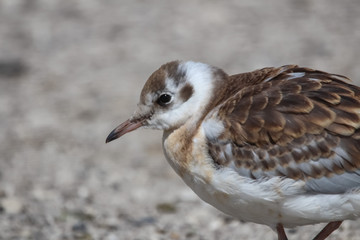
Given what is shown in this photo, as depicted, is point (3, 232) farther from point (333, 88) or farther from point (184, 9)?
point (184, 9)

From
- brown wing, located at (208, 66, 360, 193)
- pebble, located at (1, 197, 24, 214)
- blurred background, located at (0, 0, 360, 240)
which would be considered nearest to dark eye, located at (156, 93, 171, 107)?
brown wing, located at (208, 66, 360, 193)

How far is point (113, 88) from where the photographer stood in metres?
12.6

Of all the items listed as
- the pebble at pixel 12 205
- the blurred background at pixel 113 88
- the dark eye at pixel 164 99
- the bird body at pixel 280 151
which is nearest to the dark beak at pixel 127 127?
the dark eye at pixel 164 99

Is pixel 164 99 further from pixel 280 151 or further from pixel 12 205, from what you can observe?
pixel 12 205

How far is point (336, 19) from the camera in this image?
1408 centimetres

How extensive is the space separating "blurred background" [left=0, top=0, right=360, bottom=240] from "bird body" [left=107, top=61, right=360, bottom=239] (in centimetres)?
163

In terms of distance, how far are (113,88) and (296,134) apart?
6.52m

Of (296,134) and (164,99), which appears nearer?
(296,134)

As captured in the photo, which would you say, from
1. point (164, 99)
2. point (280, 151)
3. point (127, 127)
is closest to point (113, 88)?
point (127, 127)

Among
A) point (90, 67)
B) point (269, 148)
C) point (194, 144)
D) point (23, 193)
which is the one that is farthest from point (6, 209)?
point (90, 67)

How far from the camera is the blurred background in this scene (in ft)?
29.8

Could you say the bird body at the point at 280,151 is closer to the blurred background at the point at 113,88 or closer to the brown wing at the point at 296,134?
the brown wing at the point at 296,134

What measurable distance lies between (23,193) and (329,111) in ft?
15.7

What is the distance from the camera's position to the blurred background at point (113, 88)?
9.09 m
